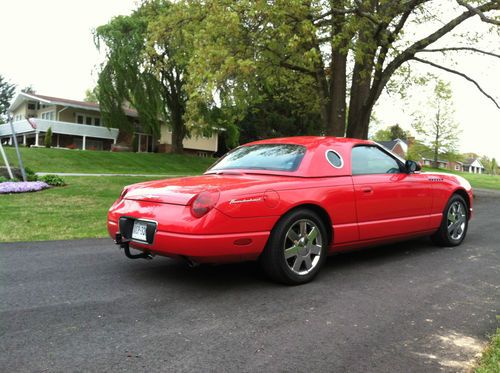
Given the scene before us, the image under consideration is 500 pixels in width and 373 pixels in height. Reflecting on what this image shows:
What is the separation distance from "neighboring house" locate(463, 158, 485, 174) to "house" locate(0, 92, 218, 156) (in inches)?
3769

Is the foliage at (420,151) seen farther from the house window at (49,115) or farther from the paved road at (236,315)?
the paved road at (236,315)

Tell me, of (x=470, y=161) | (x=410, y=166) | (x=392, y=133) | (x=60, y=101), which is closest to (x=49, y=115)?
(x=60, y=101)

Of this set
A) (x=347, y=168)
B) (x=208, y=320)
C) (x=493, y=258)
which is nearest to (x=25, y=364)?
(x=208, y=320)

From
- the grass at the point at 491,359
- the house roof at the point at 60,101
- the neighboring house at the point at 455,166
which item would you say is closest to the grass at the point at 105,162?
the house roof at the point at 60,101

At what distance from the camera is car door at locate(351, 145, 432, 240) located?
5.22 metres

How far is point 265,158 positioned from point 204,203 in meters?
1.37

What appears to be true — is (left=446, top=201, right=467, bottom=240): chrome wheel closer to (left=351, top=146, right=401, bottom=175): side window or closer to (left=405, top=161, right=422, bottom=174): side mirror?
(left=405, top=161, right=422, bottom=174): side mirror

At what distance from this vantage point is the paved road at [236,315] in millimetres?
2922

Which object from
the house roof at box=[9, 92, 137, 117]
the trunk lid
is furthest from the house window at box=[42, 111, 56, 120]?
the trunk lid

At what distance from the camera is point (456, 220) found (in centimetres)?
671

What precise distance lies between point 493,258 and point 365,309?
3.01 meters

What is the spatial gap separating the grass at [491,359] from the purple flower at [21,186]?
12139mm

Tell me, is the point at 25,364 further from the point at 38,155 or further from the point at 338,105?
the point at 38,155

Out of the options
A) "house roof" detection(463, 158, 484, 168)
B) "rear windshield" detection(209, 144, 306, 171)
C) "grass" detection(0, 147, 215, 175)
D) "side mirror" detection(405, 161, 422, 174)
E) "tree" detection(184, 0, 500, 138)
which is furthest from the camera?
"house roof" detection(463, 158, 484, 168)
